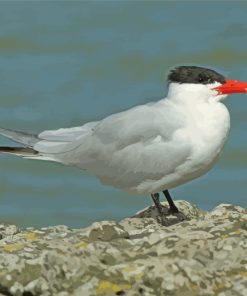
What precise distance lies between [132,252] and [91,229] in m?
0.60

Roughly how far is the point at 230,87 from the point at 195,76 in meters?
0.29

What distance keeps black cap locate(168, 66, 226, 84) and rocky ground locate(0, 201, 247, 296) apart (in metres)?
2.27

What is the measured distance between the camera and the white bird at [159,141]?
7160 mm

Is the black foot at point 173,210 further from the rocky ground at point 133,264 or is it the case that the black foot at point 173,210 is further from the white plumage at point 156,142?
the rocky ground at point 133,264

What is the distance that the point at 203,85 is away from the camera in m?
7.39

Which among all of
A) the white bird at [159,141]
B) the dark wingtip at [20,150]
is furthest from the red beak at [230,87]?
the dark wingtip at [20,150]

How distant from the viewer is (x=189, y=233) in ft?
16.7

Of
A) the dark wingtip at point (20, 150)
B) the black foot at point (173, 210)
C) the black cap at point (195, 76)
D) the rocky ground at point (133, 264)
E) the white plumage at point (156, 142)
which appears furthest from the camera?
the dark wingtip at point (20, 150)

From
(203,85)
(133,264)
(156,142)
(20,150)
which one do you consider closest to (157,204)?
(156,142)

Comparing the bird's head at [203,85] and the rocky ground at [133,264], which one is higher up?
the bird's head at [203,85]

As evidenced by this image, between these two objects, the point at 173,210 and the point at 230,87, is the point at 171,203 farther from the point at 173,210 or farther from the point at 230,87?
A: the point at 230,87

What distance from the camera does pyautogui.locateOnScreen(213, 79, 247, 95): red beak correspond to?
289 inches

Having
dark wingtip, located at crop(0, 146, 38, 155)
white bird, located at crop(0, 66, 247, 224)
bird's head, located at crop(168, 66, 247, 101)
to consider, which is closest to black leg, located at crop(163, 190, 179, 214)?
white bird, located at crop(0, 66, 247, 224)

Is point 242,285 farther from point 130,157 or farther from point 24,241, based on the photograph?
point 130,157
